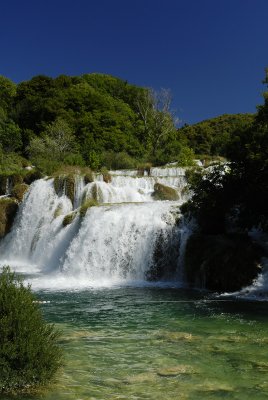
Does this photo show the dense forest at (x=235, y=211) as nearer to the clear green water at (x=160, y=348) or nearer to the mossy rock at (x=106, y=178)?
the clear green water at (x=160, y=348)

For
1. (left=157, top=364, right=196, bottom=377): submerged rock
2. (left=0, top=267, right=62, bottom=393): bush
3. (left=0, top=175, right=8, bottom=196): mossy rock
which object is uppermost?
(left=0, top=175, right=8, bottom=196): mossy rock

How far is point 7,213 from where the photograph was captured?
112 feet

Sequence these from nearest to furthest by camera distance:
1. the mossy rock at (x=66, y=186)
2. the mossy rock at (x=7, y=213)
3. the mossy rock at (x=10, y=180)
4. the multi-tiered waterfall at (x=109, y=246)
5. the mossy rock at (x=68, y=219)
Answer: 1. the multi-tiered waterfall at (x=109, y=246)
2. the mossy rock at (x=68, y=219)
3. the mossy rock at (x=7, y=213)
4. the mossy rock at (x=66, y=186)
5. the mossy rock at (x=10, y=180)

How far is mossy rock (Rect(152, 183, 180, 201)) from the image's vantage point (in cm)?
Result: 3425

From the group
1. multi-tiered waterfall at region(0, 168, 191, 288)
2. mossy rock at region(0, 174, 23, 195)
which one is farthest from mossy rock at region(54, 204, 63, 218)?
mossy rock at region(0, 174, 23, 195)

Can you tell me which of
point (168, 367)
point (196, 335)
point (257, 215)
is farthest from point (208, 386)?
point (257, 215)

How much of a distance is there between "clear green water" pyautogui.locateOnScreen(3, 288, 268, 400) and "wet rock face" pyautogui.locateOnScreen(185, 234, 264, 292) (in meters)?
2.35

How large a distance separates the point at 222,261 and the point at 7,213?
1999cm

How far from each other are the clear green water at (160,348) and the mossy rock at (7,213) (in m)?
17.2

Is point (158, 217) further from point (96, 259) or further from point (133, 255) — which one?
point (96, 259)

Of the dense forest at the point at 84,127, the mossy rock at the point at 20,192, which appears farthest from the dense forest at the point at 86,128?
the mossy rock at the point at 20,192

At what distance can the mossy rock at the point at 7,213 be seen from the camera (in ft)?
111

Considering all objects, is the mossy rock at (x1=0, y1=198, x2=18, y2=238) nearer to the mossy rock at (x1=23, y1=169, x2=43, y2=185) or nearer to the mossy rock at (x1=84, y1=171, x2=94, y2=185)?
the mossy rock at (x1=23, y1=169, x2=43, y2=185)

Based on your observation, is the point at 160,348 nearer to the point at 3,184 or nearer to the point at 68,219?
the point at 68,219
